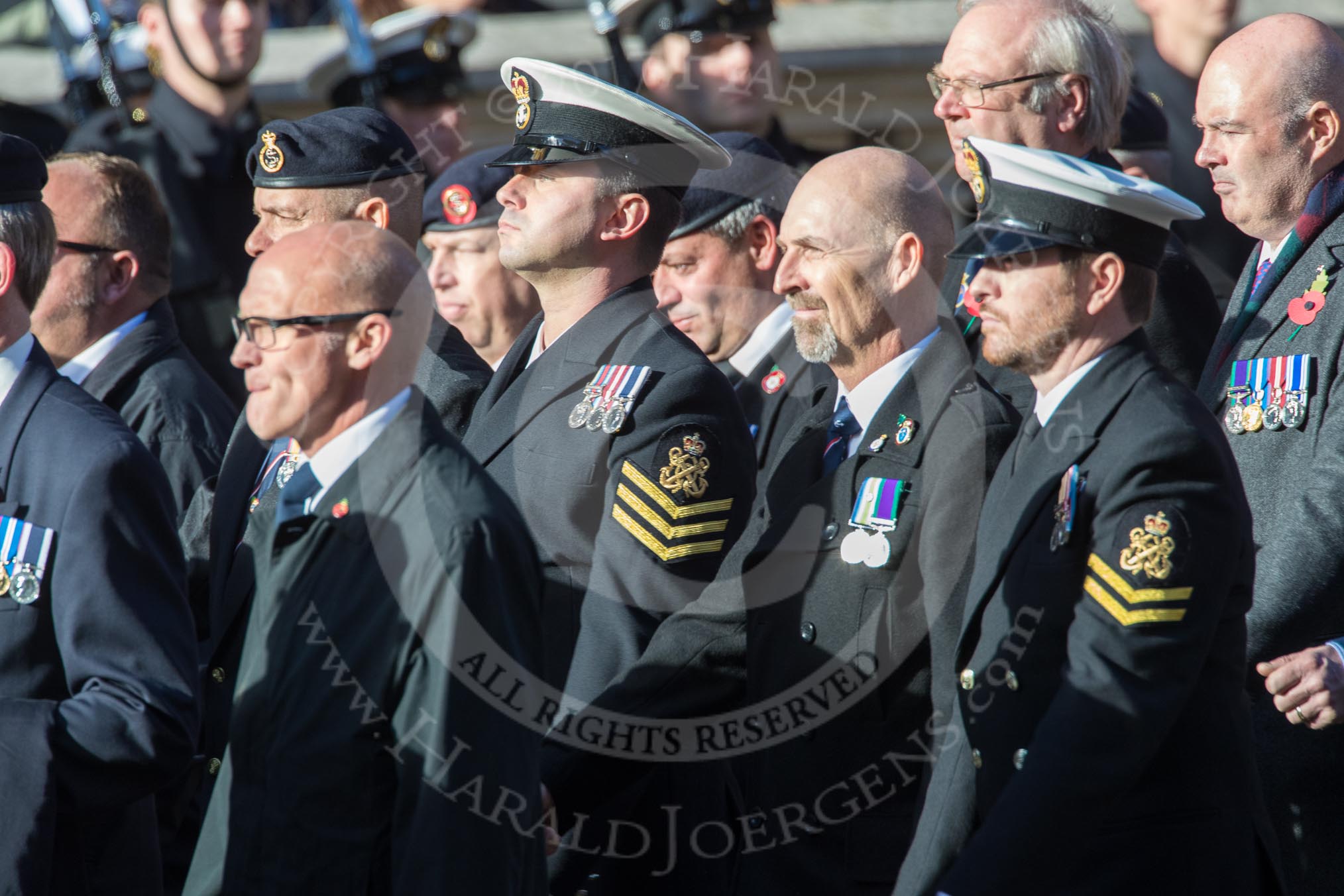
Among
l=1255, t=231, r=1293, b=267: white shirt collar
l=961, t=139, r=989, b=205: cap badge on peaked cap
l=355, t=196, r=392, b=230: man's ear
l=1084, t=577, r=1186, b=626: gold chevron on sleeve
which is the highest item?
l=961, t=139, r=989, b=205: cap badge on peaked cap

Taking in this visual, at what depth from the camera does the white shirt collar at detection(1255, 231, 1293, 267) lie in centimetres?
457

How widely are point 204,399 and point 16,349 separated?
1.56 metres

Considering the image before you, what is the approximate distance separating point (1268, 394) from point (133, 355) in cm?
307

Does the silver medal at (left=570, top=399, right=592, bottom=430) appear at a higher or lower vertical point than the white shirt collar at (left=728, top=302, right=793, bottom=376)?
higher

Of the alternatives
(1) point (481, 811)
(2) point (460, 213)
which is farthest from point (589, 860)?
(2) point (460, 213)

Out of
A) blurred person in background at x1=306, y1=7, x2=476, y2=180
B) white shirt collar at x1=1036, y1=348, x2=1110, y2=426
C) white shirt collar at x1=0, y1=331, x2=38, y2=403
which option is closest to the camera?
white shirt collar at x1=1036, y1=348, x2=1110, y2=426

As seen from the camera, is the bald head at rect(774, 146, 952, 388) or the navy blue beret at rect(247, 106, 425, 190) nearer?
the bald head at rect(774, 146, 952, 388)

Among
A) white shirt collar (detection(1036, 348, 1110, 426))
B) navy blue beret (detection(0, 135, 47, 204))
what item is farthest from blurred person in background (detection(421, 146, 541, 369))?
white shirt collar (detection(1036, 348, 1110, 426))

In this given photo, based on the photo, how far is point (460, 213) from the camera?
620 centimetres

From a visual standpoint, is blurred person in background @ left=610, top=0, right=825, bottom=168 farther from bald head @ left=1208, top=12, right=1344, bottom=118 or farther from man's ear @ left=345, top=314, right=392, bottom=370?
man's ear @ left=345, top=314, right=392, bottom=370

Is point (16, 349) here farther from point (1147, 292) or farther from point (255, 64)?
point (255, 64)

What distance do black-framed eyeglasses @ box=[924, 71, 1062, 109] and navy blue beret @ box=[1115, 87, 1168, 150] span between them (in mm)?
892

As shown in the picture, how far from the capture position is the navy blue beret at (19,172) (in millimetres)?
3881

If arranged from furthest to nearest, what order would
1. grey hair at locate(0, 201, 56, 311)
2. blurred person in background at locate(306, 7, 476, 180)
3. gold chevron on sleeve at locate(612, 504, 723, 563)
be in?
1. blurred person in background at locate(306, 7, 476, 180)
2. gold chevron on sleeve at locate(612, 504, 723, 563)
3. grey hair at locate(0, 201, 56, 311)
